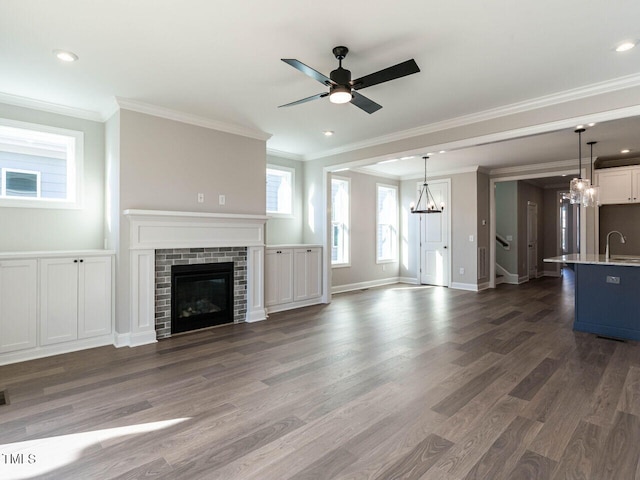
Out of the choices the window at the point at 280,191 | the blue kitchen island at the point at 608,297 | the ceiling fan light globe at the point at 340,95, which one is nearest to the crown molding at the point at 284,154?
the window at the point at 280,191

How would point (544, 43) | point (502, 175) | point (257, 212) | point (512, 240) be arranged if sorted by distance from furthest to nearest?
point (512, 240) → point (502, 175) → point (257, 212) → point (544, 43)

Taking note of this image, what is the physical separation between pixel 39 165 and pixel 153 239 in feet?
5.29

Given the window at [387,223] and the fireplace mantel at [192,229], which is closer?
the fireplace mantel at [192,229]

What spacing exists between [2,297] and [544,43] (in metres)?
5.43

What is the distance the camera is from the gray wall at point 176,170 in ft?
13.4

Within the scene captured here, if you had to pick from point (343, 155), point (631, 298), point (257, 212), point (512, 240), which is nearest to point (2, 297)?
point (257, 212)

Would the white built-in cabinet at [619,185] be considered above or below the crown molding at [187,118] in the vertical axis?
below

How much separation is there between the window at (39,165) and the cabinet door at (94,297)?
92 cm

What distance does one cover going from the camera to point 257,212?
534cm

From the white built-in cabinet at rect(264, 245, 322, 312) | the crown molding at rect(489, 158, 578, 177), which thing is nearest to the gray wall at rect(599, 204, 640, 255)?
the crown molding at rect(489, 158, 578, 177)

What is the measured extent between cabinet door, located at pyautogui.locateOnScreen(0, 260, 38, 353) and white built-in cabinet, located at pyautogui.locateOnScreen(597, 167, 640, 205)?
856 cm

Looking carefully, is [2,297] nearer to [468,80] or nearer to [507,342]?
[468,80]

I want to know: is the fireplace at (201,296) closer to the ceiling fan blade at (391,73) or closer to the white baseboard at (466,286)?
the ceiling fan blade at (391,73)

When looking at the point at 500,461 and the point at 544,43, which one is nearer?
the point at 500,461
